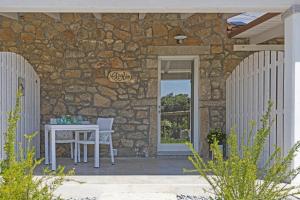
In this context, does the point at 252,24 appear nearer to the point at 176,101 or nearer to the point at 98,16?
the point at 176,101

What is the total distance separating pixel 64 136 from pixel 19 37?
234cm

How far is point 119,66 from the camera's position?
356 inches

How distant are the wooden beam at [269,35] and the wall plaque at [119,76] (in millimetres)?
2610

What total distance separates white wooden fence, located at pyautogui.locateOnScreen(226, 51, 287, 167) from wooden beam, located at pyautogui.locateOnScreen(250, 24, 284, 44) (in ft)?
2.61

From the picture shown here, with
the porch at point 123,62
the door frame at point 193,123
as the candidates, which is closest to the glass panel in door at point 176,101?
the door frame at point 193,123

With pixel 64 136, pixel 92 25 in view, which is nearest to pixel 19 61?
pixel 64 136

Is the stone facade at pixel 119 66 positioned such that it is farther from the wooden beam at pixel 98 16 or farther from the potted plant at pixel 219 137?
the potted plant at pixel 219 137

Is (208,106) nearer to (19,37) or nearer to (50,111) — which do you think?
(50,111)

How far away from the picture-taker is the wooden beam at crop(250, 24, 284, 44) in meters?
7.87

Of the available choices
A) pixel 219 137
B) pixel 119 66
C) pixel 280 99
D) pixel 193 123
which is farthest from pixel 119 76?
pixel 280 99

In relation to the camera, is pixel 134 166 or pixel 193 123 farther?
pixel 193 123

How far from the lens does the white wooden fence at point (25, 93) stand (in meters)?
6.38

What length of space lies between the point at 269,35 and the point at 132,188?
4.39 m

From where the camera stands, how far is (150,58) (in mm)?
9055
